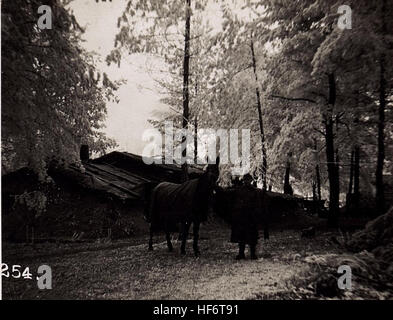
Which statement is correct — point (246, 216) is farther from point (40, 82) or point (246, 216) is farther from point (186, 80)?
point (186, 80)

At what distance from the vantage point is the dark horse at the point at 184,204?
8695mm

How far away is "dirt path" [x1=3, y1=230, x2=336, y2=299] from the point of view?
5637 mm

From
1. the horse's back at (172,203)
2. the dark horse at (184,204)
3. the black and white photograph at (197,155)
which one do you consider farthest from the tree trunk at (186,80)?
the dark horse at (184,204)

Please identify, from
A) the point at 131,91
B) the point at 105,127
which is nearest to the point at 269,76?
the point at 131,91

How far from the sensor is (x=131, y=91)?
16672 mm

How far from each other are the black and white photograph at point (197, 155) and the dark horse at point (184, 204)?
5 centimetres

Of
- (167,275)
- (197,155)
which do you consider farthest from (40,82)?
(197,155)

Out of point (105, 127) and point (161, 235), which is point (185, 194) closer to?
point (161, 235)

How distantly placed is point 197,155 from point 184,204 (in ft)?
41.3

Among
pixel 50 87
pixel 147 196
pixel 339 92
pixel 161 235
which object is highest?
pixel 339 92

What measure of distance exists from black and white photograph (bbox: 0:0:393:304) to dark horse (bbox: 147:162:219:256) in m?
0.05

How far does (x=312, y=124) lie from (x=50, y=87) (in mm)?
11721

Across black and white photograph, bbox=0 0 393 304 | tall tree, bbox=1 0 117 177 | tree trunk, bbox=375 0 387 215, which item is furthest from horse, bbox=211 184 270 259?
tree trunk, bbox=375 0 387 215

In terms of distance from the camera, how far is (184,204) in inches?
363
